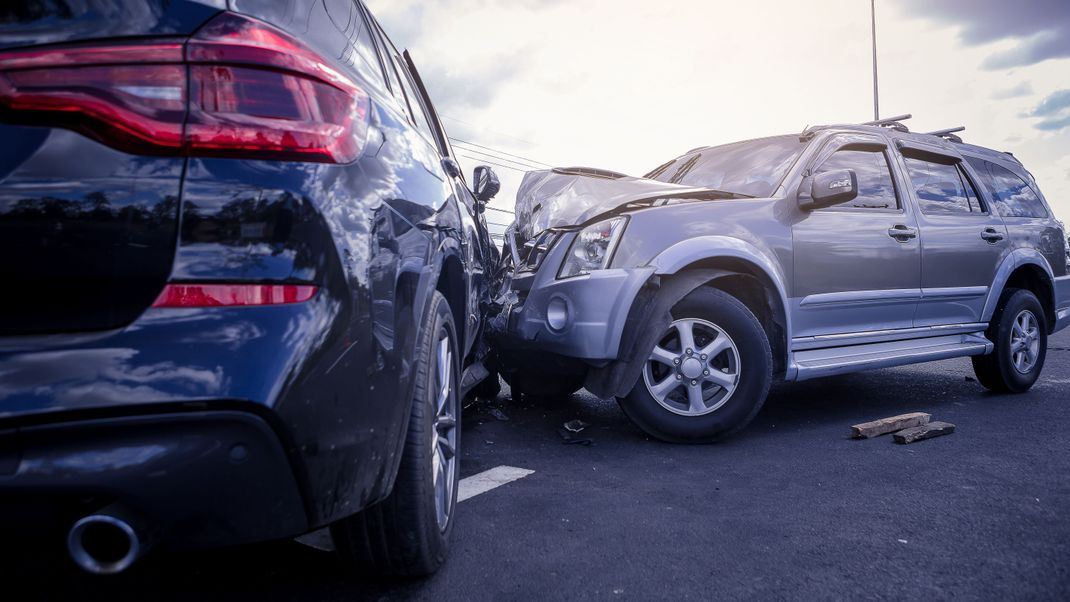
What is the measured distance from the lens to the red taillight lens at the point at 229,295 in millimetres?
1264

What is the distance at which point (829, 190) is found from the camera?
13.3 ft

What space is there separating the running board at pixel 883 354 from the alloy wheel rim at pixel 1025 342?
0.37m

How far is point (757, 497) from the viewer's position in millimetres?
2906

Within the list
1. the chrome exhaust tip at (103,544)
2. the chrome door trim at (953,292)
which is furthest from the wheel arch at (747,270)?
the chrome exhaust tip at (103,544)

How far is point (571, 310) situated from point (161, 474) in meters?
2.63

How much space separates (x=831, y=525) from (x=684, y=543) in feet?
1.83

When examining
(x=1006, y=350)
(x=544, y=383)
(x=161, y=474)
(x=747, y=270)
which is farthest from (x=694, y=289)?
(x=1006, y=350)

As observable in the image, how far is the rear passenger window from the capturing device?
5.70 metres

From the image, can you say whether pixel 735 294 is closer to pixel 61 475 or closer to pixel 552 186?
pixel 552 186

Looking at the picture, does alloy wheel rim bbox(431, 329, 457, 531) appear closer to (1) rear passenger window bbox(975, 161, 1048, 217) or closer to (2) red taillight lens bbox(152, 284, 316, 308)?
(2) red taillight lens bbox(152, 284, 316, 308)

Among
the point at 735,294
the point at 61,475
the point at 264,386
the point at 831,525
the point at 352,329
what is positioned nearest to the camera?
the point at 61,475

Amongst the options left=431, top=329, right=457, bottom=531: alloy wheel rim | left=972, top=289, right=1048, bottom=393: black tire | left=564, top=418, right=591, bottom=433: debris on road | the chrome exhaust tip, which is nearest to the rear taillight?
the chrome exhaust tip

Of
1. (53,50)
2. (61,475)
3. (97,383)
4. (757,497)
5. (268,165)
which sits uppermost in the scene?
(53,50)

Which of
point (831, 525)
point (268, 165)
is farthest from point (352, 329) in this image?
point (831, 525)
